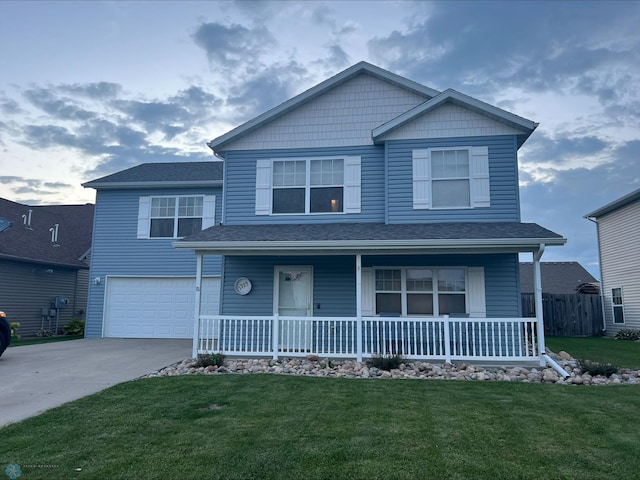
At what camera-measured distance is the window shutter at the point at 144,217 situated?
15.0 m

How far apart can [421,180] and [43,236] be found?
1609 cm

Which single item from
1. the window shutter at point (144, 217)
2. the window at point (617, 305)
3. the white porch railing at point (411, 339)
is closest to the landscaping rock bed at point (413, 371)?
the white porch railing at point (411, 339)

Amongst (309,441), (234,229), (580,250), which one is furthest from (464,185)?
(580,250)

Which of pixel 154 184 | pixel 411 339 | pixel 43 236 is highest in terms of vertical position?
pixel 154 184

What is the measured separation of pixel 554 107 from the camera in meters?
14.3

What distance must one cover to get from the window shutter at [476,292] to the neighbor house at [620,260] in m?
9.70

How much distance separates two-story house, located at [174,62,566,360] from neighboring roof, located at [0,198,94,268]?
9.58m

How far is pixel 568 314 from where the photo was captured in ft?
58.7

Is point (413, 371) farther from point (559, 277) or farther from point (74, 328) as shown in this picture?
point (559, 277)

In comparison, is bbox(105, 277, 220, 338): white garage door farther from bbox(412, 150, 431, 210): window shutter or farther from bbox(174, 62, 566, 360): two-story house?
bbox(412, 150, 431, 210): window shutter

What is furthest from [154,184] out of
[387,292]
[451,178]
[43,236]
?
[451,178]

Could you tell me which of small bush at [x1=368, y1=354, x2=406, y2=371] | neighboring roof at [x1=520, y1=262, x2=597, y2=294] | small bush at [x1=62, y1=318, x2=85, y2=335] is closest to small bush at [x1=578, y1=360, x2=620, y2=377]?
small bush at [x1=368, y1=354, x2=406, y2=371]

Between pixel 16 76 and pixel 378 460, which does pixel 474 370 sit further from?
pixel 16 76

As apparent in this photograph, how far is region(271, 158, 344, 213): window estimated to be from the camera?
11.4 metres
